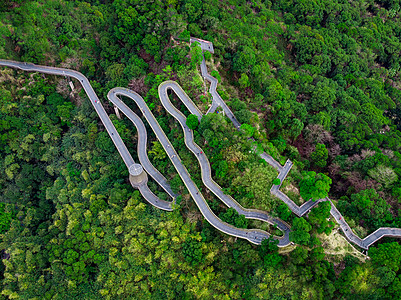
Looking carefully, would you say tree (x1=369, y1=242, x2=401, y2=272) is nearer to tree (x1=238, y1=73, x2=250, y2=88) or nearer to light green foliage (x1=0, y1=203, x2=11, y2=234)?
tree (x1=238, y1=73, x2=250, y2=88)

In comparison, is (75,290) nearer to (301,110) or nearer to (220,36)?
(301,110)

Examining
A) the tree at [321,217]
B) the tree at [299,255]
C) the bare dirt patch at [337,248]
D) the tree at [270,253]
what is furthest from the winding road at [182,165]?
the tree at [321,217]

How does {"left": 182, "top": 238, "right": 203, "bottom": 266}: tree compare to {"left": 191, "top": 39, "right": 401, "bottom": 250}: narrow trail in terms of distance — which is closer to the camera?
{"left": 182, "top": 238, "right": 203, "bottom": 266}: tree

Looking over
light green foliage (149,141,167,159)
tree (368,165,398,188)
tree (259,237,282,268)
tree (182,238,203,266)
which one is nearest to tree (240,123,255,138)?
light green foliage (149,141,167,159)

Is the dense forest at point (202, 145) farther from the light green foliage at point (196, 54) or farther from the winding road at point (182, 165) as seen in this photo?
the winding road at point (182, 165)

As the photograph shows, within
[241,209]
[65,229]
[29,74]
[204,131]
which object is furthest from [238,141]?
[29,74]

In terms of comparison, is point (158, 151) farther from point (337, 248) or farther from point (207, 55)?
point (337, 248)
